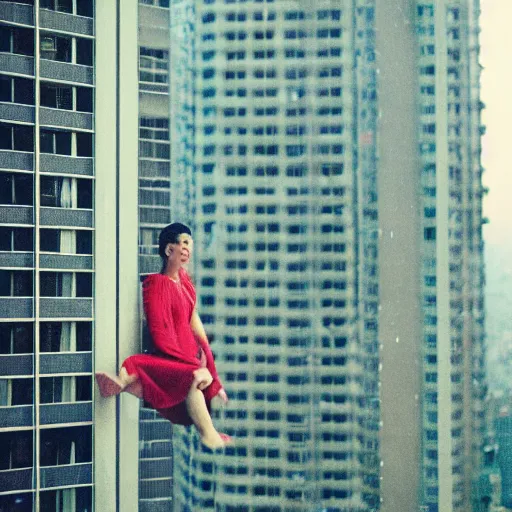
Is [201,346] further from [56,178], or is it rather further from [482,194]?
[482,194]

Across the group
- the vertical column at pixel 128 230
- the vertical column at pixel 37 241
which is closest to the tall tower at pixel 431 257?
the vertical column at pixel 128 230

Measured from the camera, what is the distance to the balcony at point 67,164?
240 centimetres

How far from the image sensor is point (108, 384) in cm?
238

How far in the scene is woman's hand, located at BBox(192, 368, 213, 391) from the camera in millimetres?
2368

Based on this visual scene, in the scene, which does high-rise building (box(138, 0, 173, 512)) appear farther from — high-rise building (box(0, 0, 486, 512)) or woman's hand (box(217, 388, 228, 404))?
woman's hand (box(217, 388, 228, 404))

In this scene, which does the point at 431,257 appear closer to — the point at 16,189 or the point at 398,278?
the point at 398,278

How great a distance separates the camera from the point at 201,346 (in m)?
2.46

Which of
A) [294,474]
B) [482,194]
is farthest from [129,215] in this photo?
[482,194]

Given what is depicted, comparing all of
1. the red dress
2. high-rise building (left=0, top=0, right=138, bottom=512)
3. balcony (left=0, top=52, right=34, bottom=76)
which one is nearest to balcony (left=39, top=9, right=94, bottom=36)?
high-rise building (left=0, top=0, right=138, bottom=512)

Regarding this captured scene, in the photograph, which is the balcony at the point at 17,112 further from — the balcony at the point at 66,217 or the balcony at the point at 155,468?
the balcony at the point at 155,468

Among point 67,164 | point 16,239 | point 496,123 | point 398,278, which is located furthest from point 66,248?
point 496,123

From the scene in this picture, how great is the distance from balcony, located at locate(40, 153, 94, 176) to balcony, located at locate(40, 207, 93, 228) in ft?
0.36

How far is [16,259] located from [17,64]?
551 millimetres

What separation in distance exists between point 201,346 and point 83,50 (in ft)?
3.05
